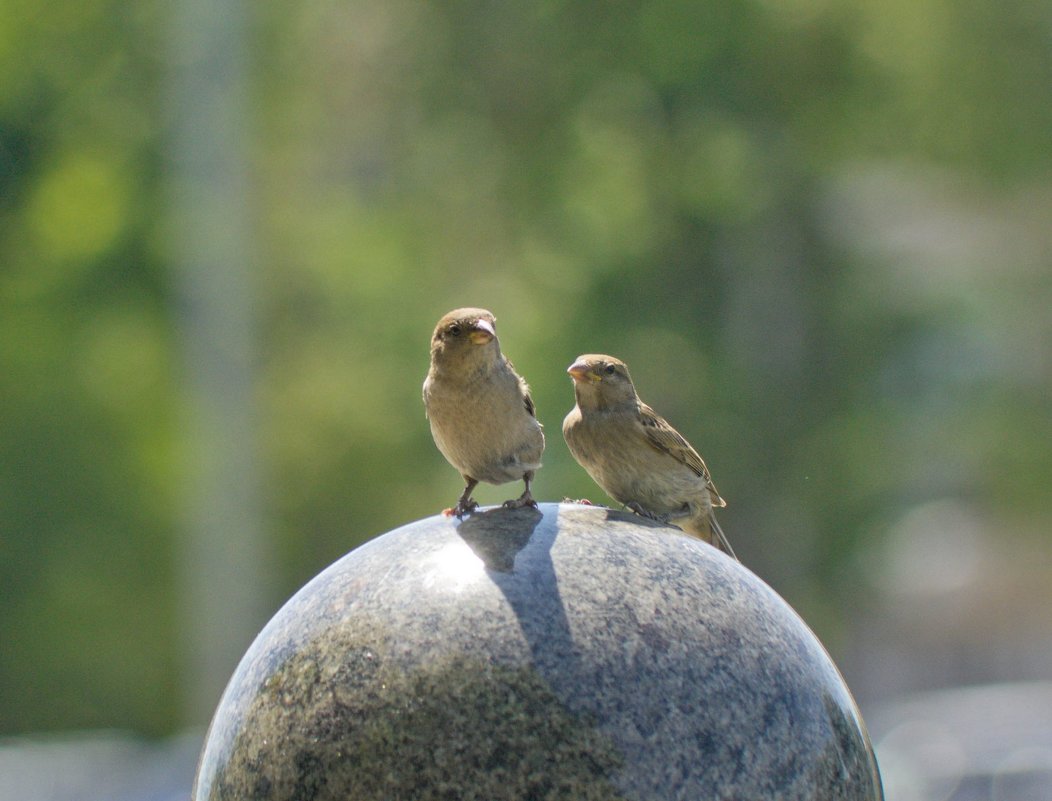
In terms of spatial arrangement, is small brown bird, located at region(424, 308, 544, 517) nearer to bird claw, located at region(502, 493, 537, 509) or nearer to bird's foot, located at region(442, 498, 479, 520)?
bird's foot, located at region(442, 498, 479, 520)

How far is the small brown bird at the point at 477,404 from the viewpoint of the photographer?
5613 millimetres

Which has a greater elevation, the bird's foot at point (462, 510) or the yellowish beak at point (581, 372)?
the yellowish beak at point (581, 372)

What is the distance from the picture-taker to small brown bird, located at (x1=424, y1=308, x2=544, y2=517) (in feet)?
18.4

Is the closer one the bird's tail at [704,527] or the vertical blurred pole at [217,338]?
the bird's tail at [704,527]

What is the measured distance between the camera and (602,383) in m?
6.12

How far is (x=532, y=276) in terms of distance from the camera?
1997 centimetres

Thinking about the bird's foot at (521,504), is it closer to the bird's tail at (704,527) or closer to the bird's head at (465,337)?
the bird's head at (465,337)

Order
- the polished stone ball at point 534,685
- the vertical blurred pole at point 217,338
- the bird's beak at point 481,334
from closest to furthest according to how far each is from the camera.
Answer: the polished stone ball at point 534,685 < the bird's beak at point 481,334 < the vertical blurred pole at point 217,338

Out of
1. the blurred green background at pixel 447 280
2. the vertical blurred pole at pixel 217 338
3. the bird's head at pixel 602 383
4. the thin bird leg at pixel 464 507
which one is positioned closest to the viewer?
the thin bird leg at pixel 464 507

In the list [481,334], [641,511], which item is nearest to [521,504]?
[481,334]

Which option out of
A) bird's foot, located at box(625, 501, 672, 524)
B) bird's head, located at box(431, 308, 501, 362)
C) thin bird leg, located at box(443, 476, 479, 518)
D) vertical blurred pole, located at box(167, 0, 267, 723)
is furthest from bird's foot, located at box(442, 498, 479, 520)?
vertical blurred pole, located at box(167, 0, 267, 723)

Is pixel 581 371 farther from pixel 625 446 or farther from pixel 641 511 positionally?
pixel 641 511

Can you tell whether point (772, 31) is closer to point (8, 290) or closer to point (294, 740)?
point (8, 290)

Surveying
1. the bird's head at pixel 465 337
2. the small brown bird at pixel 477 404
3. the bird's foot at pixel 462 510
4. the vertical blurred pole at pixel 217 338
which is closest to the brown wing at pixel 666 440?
the small brown bird at pixel 477 404
